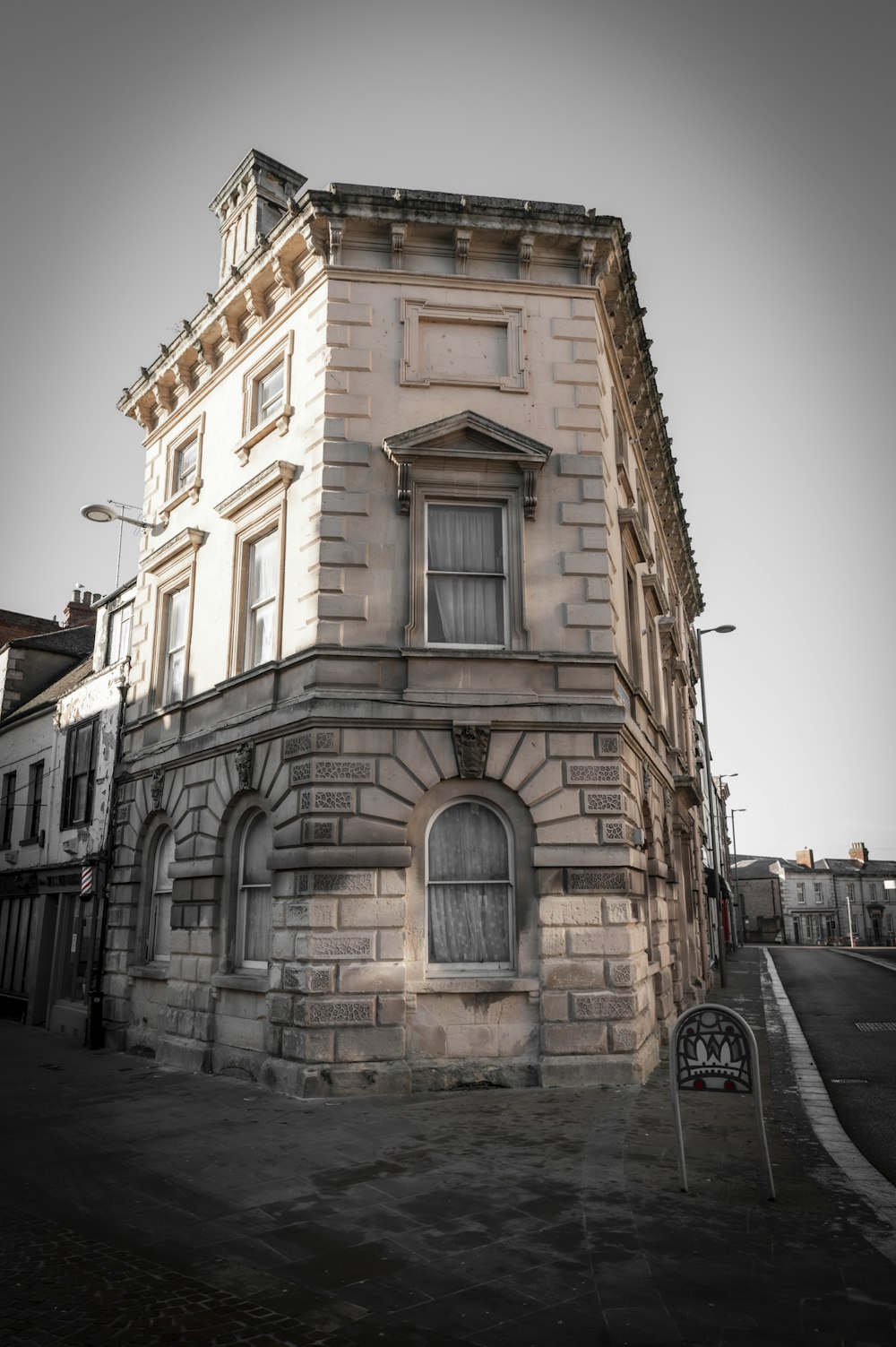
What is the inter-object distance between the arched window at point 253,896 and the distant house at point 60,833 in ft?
17.2

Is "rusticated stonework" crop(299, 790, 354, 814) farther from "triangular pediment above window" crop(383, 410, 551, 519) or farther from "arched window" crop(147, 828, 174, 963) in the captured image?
"arched window" crop(147, 828, 174, 963)

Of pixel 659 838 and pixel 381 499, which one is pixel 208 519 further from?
pixel 659 838

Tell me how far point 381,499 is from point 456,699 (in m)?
3.05

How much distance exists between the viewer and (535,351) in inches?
547

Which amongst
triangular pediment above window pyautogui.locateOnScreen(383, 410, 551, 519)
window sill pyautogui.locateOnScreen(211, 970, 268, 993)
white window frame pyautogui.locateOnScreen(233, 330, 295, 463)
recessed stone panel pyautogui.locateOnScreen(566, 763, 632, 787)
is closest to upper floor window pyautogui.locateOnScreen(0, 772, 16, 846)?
window sill pyautogui.locateOnScreen(211, 970, 268, 993)

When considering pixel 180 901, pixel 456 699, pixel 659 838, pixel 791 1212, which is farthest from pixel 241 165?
pixel 791 1212

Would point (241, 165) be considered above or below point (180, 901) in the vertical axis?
above

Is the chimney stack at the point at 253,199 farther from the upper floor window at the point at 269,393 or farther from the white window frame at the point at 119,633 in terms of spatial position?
the white window frame at the point at 119,633

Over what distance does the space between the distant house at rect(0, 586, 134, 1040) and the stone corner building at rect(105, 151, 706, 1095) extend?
295 centimetres

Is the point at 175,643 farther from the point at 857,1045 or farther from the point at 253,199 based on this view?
the point at 857,1045

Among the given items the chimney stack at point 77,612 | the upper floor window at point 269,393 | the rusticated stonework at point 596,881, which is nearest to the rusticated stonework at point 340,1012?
the rusticated stonework at point 596,881

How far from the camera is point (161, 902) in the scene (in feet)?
53.4

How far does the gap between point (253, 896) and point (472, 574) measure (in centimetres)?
559

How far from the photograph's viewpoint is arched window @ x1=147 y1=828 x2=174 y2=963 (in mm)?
15984
